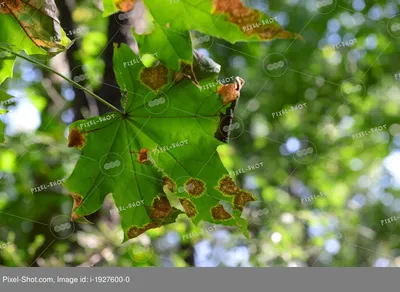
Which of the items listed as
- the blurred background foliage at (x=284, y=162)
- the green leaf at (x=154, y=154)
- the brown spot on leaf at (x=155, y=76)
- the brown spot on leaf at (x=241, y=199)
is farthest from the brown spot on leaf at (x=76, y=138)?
the blurred background foliage at (x=284, y=162)

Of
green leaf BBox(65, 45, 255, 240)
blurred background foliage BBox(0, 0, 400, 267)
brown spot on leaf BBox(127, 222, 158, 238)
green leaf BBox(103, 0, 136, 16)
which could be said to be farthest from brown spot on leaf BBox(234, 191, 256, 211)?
blurred background foliage BBox(0, 0, 400, 267)

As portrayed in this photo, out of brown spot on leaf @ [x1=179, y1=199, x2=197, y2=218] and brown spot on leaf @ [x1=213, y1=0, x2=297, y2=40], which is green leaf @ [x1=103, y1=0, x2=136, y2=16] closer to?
brown spot on leaf @ [x1=213, y1=0, x2=297, y2=40]

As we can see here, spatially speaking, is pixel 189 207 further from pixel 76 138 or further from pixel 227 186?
pixel 76 138

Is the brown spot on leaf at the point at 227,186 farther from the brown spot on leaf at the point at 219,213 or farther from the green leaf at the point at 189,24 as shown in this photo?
the green leaf at the point at 189,24

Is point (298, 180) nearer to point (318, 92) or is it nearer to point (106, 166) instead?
point (318, 92)

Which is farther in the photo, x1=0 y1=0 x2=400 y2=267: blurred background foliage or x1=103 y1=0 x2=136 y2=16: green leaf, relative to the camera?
x1=0 y1=0 x2=400 y2=267: blurred background foliage
